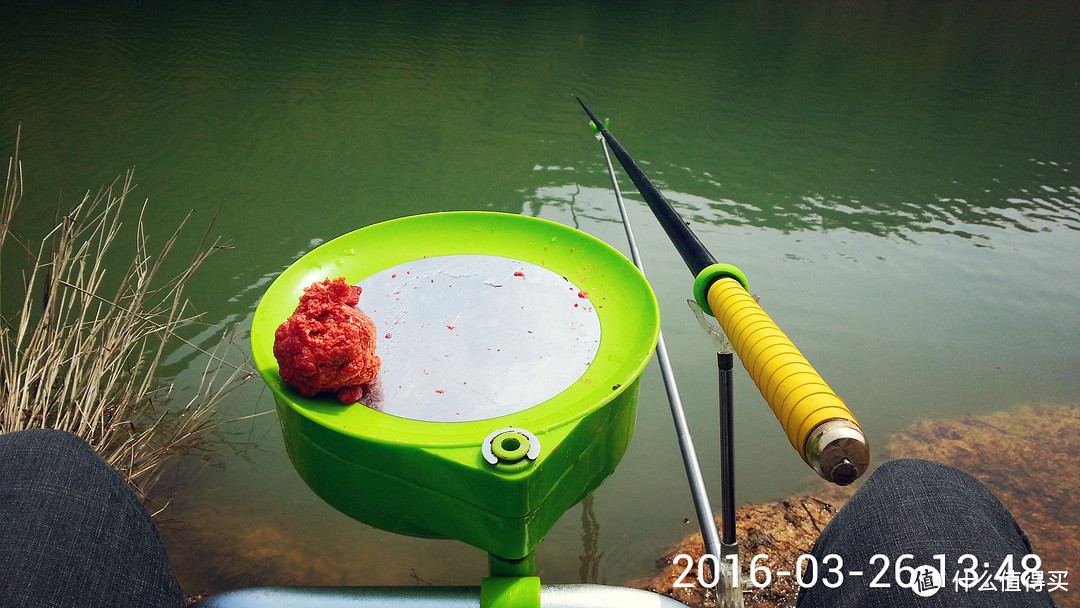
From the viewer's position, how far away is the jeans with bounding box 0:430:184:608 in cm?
50

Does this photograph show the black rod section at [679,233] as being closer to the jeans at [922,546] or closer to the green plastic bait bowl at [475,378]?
the green plastic bait bowl at [475,378]

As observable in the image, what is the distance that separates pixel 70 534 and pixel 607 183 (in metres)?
2.48

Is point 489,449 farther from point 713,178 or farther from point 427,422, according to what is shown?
point 713,178

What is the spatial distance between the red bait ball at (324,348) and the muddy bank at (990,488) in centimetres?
76

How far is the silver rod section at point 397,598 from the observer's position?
65 cm

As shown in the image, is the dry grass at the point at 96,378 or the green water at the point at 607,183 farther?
the green water at the point at 607,183

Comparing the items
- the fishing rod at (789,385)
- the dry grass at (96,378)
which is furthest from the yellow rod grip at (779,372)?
the dry grass at (96,378)

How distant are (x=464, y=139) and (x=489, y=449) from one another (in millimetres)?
2815

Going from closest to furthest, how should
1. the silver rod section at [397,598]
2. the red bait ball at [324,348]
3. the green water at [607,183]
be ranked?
the silver rod section at [397,598] → the red bait ball at [324,348] → the green water at [607,183]

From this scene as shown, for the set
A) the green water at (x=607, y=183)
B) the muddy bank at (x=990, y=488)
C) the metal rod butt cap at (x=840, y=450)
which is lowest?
the muddy bank at (x=990, y=488)

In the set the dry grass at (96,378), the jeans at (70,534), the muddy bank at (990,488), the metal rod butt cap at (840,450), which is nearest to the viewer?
the metal rod butt cap at (840,450)

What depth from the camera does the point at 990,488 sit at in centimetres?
152

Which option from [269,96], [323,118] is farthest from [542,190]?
[269,96]

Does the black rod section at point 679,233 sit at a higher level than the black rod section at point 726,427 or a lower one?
higher
